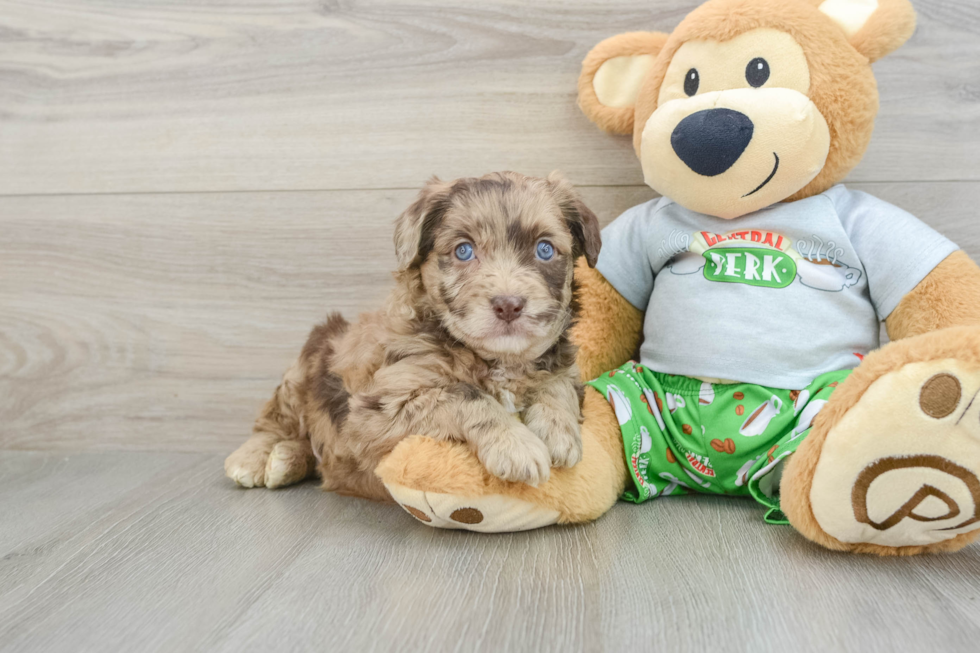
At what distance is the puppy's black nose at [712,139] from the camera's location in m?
1.52

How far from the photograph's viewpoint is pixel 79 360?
2299 mm

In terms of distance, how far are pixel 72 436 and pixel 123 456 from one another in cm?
22

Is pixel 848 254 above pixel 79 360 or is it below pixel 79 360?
above

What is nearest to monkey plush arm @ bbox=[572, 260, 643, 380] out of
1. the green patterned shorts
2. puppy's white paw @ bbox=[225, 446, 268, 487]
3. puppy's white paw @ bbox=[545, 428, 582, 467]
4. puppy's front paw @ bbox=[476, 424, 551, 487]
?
the green patterned shorts

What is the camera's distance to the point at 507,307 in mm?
1307

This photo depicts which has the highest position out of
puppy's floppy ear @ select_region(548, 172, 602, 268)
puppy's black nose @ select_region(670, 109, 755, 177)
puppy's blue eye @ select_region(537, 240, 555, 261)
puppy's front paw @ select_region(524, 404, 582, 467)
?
puppy's black nose @ select_region(670, 109, 755, 177)

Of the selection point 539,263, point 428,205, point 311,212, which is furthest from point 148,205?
point 539,263

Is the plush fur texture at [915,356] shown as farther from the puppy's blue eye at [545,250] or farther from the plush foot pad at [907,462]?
the puppy's blue eye at [545,250]

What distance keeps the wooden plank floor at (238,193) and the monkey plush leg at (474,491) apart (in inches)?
2.1

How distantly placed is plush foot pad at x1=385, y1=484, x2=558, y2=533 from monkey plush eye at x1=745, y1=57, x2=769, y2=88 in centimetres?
105

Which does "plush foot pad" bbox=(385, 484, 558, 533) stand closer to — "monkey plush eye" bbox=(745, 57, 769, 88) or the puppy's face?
the puppy's face

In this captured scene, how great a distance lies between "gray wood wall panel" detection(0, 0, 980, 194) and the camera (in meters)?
1.94

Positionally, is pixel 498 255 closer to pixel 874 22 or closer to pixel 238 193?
pixel 874 22

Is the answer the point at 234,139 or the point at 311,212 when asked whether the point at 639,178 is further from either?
the point at 234,139
